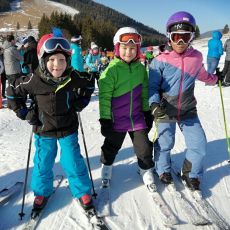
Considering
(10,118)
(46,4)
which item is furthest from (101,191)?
(46,4)

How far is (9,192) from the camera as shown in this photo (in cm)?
378

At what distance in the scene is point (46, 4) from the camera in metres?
155

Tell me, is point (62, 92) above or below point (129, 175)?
above

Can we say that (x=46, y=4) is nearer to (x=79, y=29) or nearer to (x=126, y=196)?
(x=79, y=29)

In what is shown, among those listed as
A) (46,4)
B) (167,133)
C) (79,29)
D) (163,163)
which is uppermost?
(46,4)

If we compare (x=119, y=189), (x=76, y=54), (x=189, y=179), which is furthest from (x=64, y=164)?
(x=76, y=54)

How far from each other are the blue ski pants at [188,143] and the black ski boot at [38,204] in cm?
155

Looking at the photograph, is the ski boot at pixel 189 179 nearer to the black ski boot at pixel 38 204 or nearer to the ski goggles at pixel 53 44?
the black ski boot at pixel 38 204

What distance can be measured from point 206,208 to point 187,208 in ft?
0.77

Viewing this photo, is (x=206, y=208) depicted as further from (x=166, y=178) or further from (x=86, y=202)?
(x=86, y=202)

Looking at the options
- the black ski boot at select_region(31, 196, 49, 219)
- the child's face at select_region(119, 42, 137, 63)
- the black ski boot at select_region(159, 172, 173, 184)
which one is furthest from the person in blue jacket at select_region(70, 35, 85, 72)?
the black ski boot at select_region(31, 196, 49, 219)

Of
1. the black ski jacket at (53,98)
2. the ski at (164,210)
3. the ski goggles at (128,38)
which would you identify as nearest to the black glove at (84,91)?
the black ski jacket at (53,98)

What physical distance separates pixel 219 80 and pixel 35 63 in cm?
641

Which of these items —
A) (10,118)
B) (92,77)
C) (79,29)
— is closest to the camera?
(92,77)
